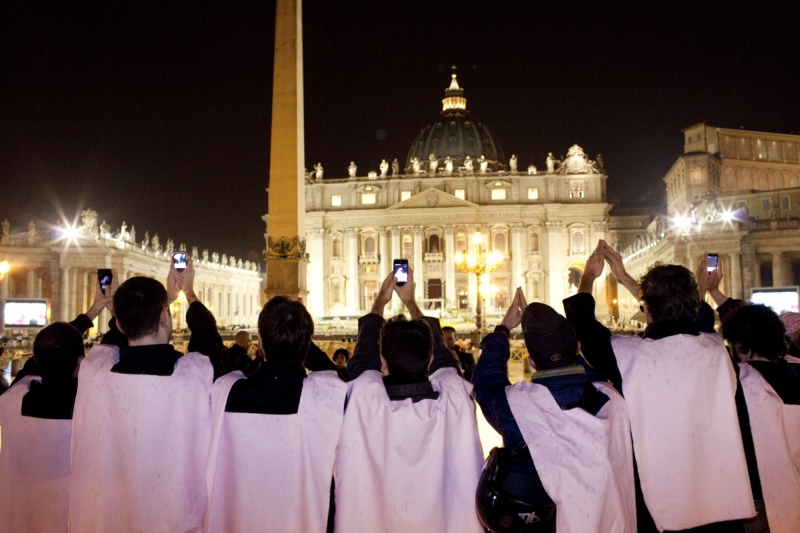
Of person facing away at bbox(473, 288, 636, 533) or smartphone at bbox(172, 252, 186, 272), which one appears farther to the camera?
smartphone at bbox(172, 252, 186, 272)

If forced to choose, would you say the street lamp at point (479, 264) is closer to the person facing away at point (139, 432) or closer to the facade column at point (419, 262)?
the person facing away at point (139, 432)

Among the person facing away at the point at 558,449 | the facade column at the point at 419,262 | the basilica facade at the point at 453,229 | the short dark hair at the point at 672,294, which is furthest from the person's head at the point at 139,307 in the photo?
the facade column at the point at 419,262

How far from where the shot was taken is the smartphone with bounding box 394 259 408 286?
14.1ft

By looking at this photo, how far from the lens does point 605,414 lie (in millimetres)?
3199

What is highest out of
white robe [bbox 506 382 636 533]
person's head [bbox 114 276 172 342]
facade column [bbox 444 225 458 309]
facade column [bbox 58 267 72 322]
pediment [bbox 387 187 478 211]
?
pediment [bbox 387 187 478 211]

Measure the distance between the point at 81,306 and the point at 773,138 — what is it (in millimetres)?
55097

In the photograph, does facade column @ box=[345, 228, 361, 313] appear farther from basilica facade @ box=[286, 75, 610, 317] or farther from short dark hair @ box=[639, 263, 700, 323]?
short dark hair @ box=[639, 263, 700, 323]

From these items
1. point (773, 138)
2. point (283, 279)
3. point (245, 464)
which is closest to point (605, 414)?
point (245, 464)

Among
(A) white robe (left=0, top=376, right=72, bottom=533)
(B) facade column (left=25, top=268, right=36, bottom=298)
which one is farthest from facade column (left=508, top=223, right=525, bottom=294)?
(A) white robe (left=0, top=376, right=72, bottom=533)

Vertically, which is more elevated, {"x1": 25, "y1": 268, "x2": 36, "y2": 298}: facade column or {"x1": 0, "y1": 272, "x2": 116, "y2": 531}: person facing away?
{"x1": 25, "y1": 268, "x2": 36, "y2": 298}: facade column

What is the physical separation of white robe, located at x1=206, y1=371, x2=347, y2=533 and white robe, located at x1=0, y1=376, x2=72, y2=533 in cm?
111

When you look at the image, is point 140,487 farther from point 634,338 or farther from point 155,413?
point 634,338

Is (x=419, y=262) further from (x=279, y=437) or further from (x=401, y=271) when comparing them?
(x=279, y=437)

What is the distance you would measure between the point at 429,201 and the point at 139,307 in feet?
199
